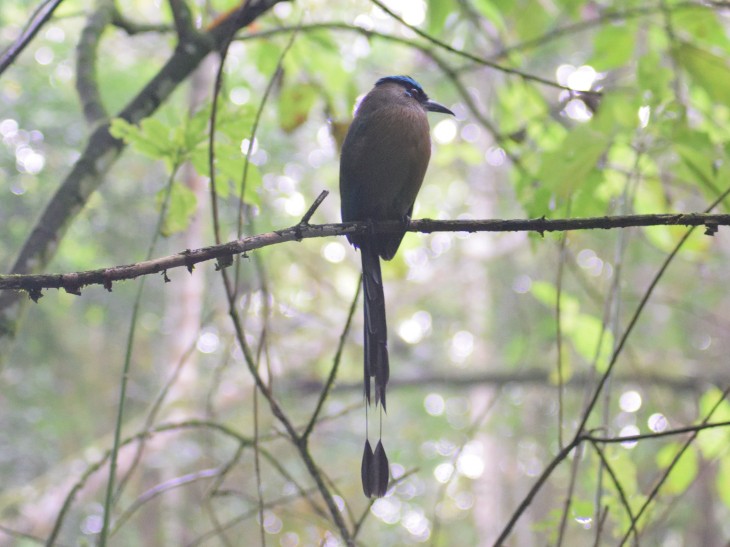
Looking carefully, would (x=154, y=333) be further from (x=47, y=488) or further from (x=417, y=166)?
(x=417, y=166)

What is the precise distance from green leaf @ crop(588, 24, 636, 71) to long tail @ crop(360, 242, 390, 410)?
0.86 m

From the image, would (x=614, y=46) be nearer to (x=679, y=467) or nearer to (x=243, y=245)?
(x=679, y=467)

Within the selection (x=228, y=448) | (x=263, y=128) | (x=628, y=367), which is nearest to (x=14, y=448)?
(x=228, y=448)

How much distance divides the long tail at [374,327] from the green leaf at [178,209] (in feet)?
1.60

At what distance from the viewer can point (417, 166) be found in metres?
2.23

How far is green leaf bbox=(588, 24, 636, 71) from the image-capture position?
2.02m

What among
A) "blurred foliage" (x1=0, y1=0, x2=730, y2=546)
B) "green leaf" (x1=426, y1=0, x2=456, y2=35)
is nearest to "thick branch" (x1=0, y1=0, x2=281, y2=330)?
"blurred foliage" (x1=0, y1=0, x2=730, y2=546)

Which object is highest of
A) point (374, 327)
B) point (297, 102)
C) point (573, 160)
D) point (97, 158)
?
point (297, 102)

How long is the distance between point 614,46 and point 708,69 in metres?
0.39

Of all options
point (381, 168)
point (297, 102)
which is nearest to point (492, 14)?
point (381, 168)

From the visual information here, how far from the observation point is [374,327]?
186 cm

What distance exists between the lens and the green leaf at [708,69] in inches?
65.7

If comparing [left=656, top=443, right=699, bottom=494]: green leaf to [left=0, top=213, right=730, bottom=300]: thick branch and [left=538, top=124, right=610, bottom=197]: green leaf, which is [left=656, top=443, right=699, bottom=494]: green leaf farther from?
[left=0, top=213, right=730, bottom=300]: thick branch

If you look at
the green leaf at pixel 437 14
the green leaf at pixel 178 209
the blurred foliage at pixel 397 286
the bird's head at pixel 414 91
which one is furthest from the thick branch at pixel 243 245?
the bird's head at pixel 414 91
